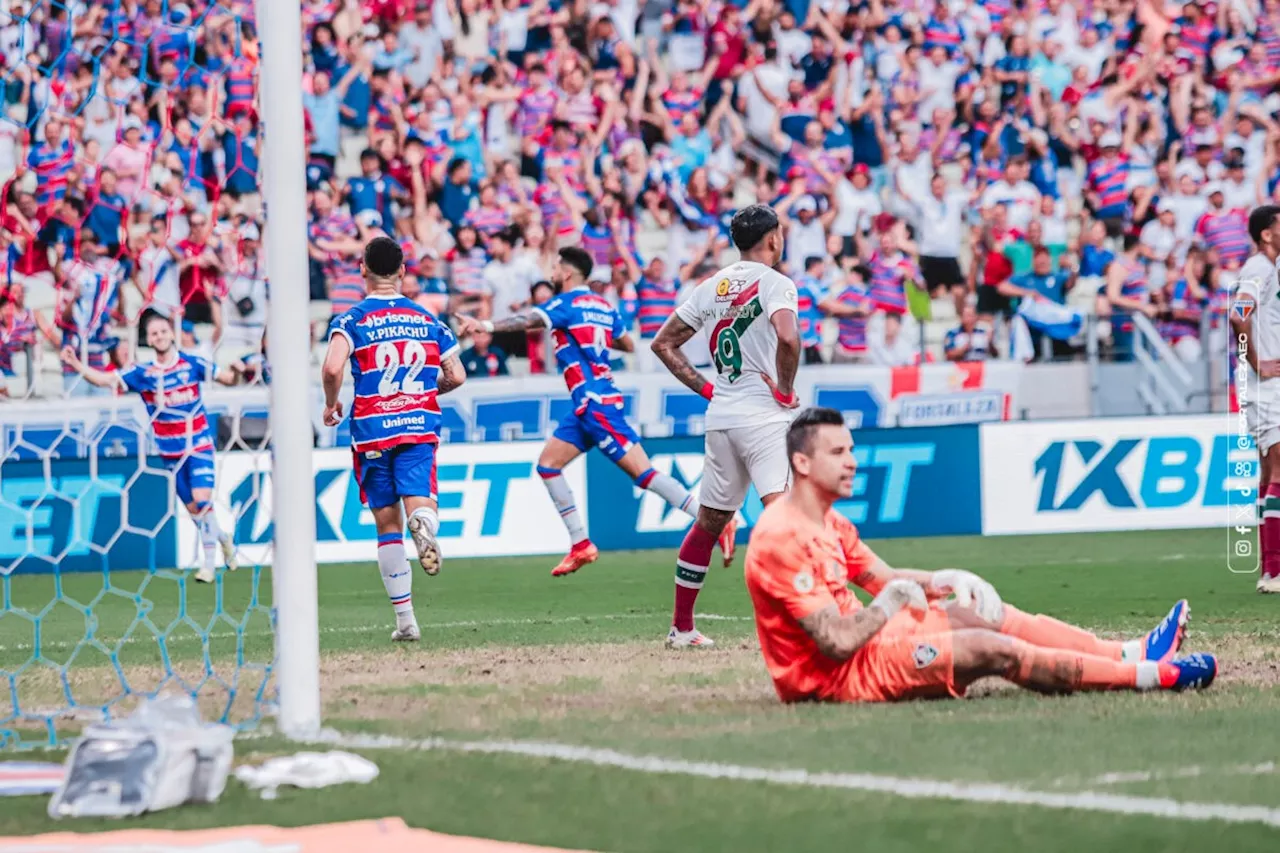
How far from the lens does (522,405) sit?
1702cm

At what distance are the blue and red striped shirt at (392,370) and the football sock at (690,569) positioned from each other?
1.57m

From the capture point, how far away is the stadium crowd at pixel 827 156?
1875 cm

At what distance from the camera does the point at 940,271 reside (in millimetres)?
20156

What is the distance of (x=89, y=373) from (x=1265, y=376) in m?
7.15

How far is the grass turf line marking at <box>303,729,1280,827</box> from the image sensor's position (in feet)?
16.1

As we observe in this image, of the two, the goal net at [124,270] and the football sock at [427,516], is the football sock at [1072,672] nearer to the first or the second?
the goal net at [124,270]

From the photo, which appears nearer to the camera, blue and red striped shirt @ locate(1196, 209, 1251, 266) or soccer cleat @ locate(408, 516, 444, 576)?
soccer cleat @ locate(408, 516, 444, 576)

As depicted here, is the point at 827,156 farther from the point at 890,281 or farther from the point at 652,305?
the point at 652,305

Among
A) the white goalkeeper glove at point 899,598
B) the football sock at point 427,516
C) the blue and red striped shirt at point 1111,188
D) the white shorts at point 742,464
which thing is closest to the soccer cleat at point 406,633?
the football sock at point 427,516

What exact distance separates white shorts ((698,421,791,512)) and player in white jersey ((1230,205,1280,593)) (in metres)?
4.03

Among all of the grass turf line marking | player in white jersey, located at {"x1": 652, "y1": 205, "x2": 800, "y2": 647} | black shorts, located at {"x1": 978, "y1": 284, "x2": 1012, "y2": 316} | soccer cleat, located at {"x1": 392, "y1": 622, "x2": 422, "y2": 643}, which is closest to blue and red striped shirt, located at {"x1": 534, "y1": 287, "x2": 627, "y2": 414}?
soccer cleat, located at {"x1": 392, "y1": 622, "x2": 422, "y2": 643}

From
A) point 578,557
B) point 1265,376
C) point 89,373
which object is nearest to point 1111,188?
point 1265,376

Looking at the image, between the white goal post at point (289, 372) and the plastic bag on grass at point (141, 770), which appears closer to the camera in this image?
the plastic bag on grass at point (141, 770)

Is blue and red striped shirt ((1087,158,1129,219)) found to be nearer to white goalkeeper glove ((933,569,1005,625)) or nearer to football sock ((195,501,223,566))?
football sock ((195,501,223,566))
